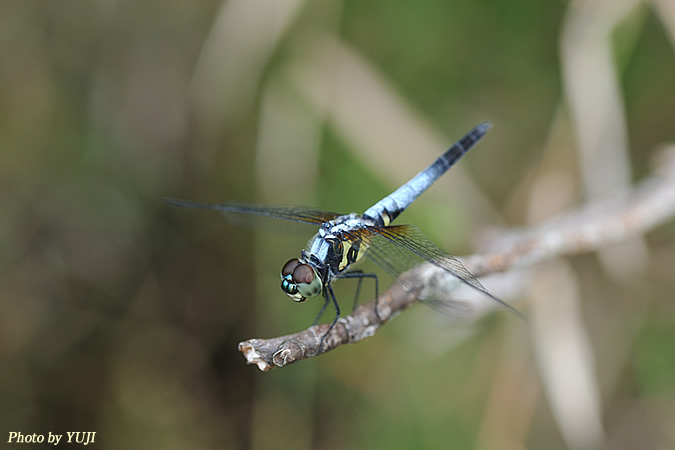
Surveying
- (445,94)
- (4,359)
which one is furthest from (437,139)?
(4,359)

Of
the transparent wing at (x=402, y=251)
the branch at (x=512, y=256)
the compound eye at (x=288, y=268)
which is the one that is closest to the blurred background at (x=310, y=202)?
the branch at (x=512, y=256)

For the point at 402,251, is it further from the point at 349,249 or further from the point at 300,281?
the point at 300,281

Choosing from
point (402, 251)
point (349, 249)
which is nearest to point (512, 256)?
point (402, 251)

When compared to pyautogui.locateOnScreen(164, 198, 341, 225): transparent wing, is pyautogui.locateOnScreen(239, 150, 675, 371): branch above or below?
below

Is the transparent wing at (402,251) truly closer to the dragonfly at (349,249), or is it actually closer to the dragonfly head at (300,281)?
the dragonfly at (349,249)

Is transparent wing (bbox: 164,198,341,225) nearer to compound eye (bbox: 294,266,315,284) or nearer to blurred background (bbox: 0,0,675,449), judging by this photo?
compound eye (bbox: 294,266,315,284)

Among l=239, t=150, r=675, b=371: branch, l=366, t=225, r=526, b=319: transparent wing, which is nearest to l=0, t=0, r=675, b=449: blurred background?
l=239, t=150, r=675, b=371: branch
